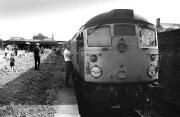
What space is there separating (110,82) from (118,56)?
72 cm

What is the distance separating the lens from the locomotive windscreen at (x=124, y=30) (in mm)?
7771

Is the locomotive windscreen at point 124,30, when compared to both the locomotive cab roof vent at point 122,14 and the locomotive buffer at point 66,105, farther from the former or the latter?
the locomotive buffer at point 66,105

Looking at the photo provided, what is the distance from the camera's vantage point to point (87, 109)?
383 inches

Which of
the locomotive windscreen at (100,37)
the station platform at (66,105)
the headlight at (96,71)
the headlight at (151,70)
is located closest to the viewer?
the station platform at (66,105)

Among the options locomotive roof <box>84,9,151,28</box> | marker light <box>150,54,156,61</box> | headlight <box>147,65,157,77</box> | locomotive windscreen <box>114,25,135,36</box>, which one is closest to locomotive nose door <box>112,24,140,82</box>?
locomotive windscreen <box>114,25,135,36</box>

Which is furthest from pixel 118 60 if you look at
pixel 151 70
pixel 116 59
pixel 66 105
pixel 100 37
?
pixel 66 105

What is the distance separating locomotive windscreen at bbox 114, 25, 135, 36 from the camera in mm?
7771

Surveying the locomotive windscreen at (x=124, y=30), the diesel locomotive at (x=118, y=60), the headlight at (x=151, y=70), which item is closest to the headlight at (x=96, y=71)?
the diesel locomotive at (x=118, y=60)

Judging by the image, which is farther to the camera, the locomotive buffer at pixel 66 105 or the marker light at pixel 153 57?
the marker light at pixel 153 57

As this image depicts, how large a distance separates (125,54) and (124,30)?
671 mm

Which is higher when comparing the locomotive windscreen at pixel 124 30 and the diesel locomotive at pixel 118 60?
the locomotive windscreen at pixel 124 30

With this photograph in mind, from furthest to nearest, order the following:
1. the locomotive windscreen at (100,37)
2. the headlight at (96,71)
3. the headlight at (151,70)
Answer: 1. the headlight at (151,70)
2. the locomotive windscreen at (100,37)
3. the headlight at (96,71)

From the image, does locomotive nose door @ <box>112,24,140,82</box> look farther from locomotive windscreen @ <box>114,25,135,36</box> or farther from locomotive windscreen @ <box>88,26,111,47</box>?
locomotive windscreen @ <box>88,26,111,47</box>

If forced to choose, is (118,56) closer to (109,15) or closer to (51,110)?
(109,15)
